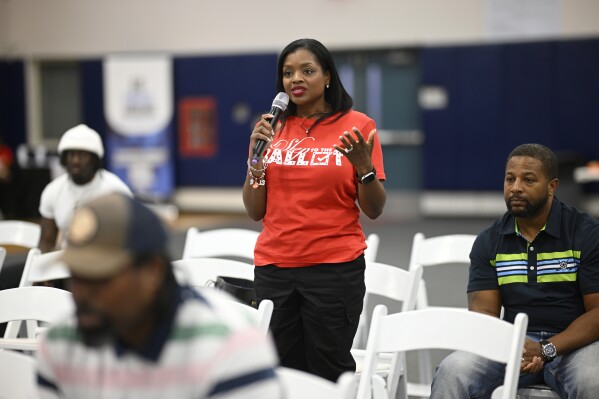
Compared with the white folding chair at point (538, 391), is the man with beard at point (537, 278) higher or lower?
higher

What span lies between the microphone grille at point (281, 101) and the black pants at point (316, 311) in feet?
1.93

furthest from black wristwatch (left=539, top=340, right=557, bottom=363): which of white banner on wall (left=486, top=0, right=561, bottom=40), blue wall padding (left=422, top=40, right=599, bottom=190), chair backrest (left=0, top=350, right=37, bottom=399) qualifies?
white banner on wall (left=486, top=0, right=561, bottom=40)

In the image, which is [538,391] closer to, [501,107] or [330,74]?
[330,74]

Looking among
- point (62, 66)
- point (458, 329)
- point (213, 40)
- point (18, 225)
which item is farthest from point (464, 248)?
point (62, 66)

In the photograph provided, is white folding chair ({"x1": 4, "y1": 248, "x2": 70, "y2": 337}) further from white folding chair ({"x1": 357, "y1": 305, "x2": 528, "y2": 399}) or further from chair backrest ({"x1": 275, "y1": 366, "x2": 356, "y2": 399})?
chair backrest ({"x1": 275, "y1": 366, "x2": 356, "y2": 399})

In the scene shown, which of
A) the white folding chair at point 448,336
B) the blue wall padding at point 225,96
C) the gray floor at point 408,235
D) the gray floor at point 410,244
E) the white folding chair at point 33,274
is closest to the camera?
the white folding chair at point 448,336

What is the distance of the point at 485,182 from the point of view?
11672 millimetres

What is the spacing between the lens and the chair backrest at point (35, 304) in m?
2.77

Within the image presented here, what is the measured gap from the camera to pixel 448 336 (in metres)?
2.54

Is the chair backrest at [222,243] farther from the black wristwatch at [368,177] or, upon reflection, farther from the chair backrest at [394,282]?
the black wristwatch at [368,177]

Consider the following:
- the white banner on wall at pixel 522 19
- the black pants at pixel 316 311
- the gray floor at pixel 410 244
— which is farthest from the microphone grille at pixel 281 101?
the white banner on wall at pixel 522 19

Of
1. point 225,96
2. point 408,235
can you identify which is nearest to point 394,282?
point 408,235

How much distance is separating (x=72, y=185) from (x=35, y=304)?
1553 millimetres

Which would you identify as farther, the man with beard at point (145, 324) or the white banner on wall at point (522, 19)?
the white banner on wall at point (522, 19)
